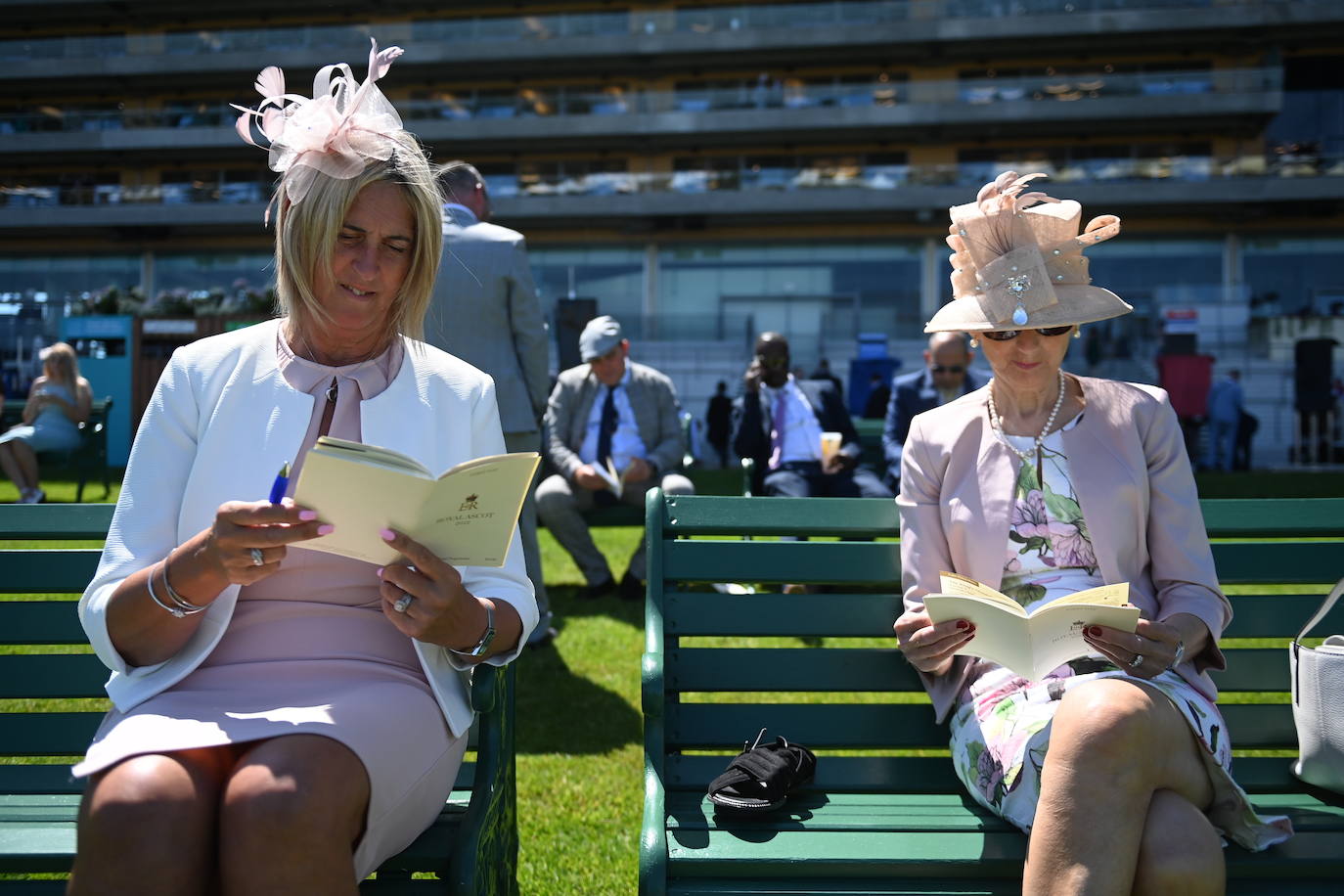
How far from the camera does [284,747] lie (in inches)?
73.2

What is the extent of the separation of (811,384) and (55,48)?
1507 inches

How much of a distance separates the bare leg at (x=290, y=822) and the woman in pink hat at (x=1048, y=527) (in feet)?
4.03

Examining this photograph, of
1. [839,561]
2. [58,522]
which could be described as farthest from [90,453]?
[839,561]

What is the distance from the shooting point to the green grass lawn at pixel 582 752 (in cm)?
319

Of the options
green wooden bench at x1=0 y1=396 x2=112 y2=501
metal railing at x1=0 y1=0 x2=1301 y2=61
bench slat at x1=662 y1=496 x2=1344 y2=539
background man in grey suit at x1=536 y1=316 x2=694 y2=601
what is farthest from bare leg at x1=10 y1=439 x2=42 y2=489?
metal railing at x1=0 y1=0 x2=1301 y2=61

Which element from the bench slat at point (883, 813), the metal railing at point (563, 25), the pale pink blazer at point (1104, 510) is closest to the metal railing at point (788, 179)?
the metal railing at point (563, 25)

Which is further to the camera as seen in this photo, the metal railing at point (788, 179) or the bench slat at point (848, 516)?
the metal railing at point (788, 179)

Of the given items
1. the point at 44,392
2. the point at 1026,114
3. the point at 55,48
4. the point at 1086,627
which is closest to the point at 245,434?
the point at 1086,627

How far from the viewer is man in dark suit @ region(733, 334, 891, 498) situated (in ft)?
22.7

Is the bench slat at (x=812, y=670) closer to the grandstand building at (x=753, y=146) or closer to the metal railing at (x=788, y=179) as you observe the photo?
the grandstand building at (x=753, y=146)

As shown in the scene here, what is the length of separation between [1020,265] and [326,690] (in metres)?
1.77

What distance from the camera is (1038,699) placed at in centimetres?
236

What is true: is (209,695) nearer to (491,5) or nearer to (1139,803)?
(1139,803)

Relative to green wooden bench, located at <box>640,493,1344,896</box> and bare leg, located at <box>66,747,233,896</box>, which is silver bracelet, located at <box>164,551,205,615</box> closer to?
bare leg, located at <box>66,747,233,896</box>
